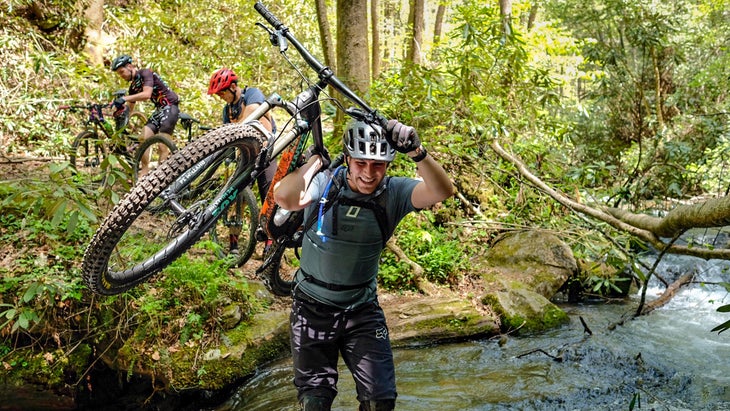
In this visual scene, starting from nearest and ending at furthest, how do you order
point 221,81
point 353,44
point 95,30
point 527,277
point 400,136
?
point 400,136 → point 221,81 → point 353,44 → point 527,277 → point 95,30

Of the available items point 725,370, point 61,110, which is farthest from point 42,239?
point 725,370

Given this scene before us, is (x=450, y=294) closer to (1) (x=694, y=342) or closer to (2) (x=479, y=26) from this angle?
(1) (x=694, y=342)

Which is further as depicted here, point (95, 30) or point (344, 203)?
point (95, 30)

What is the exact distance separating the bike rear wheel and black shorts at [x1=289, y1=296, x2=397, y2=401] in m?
1.19

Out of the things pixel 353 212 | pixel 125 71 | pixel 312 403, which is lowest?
pixel 312 403

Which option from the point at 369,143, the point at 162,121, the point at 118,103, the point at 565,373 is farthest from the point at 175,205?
the point at 118,103

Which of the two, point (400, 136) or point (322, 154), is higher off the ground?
point (400, 136)

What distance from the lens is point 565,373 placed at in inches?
225

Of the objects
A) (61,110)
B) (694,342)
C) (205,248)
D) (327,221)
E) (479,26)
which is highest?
(479,26)

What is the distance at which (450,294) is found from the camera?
7.54 meters

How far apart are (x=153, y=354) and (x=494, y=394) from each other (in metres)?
3.21

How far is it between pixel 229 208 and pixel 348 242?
9.29 feet

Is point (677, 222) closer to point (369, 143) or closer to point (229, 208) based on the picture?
point (369, 143)

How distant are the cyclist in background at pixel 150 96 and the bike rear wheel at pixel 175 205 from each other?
266 cm
